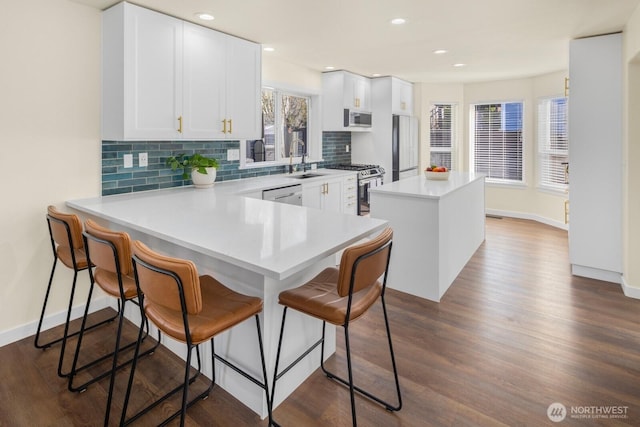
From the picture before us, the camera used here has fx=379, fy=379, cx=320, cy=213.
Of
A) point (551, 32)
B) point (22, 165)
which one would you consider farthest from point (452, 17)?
point (22, 165)

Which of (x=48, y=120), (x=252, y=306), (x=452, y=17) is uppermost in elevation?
(x=452, y=17)

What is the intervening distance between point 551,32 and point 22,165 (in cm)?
444

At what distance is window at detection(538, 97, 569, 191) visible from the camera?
559 centimetres

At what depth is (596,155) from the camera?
3520mm

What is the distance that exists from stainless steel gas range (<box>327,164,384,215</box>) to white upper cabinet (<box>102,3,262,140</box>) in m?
2.00

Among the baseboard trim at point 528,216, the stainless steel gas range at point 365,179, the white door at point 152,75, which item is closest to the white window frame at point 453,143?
the baseboard trim at point 528,216

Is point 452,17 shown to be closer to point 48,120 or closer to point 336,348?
point 336,348

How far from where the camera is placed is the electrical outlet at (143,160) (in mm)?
3195

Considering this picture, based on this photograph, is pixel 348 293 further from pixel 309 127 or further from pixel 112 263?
pixel 309 127

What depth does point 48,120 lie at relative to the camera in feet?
8.61

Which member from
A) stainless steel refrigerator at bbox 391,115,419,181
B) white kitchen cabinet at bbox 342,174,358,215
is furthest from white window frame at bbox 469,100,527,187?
white kitchen cabinet at bbox 342,174,358,215

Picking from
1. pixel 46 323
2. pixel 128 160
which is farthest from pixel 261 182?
pixel 46 323

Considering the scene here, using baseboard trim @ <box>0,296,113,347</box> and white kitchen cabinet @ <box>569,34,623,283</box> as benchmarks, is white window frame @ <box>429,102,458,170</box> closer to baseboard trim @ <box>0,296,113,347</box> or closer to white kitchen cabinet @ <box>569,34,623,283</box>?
white kitchen cabinet @ <box>569,34,623,283</box>

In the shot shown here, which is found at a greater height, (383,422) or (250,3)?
(250,3)
